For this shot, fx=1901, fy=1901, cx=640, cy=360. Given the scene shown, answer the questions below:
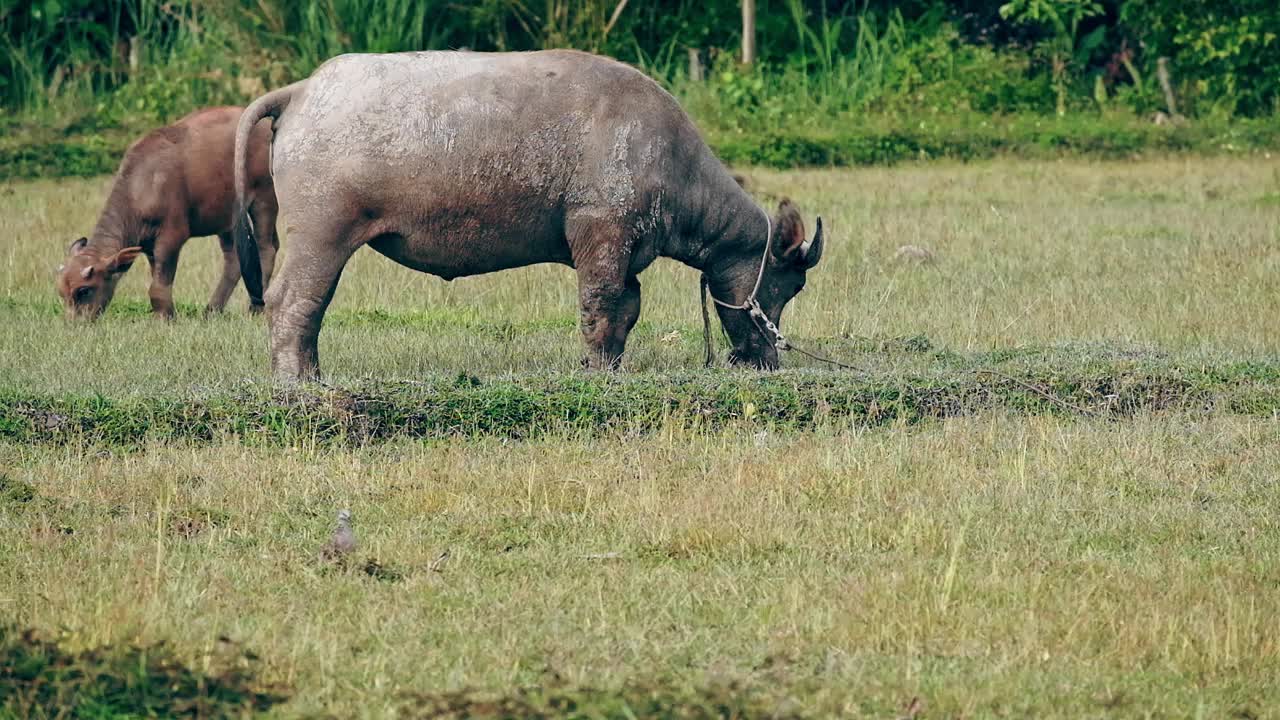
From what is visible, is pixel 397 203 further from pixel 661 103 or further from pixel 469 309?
pixel 469 309

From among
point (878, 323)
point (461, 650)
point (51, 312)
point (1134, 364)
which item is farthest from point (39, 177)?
point (461, 650)

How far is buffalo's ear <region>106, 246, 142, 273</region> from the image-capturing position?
11.1 meters

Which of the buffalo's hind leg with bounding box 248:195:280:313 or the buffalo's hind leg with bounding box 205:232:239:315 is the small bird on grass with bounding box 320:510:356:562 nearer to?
the buffalo's hind leg with bounding box 248:195:280:313

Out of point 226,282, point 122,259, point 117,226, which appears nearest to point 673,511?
point 122,259

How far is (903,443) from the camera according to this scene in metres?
7.45

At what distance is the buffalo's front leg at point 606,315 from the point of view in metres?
8.92

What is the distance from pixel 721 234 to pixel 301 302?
6.84 feet

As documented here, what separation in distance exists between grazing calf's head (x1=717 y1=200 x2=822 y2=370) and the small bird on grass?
381cm

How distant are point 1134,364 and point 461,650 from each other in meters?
4.46

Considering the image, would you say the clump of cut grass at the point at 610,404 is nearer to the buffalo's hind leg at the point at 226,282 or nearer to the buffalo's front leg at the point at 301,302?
the buffalo's front leg at the point at 301,302

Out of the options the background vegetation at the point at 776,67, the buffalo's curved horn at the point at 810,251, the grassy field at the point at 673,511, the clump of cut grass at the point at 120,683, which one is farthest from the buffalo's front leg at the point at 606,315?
the background vegetation at the point at 776,67

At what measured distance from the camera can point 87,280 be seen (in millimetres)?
11305

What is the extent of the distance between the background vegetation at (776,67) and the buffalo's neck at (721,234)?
9742 mm

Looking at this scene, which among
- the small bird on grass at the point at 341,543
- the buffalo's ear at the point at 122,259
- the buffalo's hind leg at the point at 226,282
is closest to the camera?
the small bird on grass at the point at 341,543
